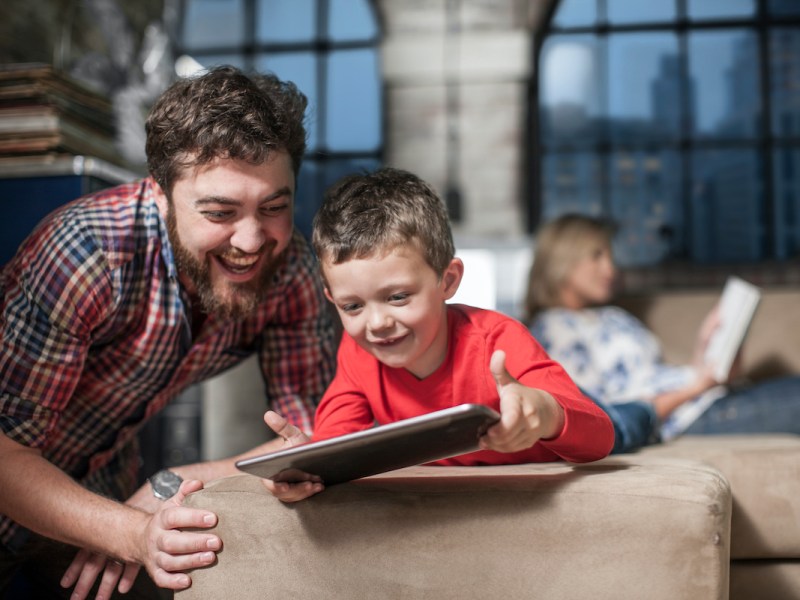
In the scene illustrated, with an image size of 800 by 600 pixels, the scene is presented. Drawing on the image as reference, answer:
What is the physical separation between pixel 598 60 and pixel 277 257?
3.90 m

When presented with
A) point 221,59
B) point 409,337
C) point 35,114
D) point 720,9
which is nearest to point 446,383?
point 409,337

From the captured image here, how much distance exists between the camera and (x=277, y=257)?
4.75 feet

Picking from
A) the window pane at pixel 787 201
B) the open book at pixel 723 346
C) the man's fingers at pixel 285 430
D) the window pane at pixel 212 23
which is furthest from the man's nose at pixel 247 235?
the window pane at pixel 212 23

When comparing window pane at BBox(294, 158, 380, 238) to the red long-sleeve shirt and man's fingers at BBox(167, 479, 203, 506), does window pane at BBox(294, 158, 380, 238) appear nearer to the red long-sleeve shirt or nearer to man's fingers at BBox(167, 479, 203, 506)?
the red long-sleeve shirt

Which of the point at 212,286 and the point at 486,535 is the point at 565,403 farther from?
the point at 212,286

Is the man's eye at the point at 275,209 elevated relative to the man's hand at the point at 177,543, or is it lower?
elevated

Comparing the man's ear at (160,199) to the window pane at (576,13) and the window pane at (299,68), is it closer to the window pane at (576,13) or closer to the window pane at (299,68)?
the window pane at (299,68)

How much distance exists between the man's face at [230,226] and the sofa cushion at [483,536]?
0.42 meters

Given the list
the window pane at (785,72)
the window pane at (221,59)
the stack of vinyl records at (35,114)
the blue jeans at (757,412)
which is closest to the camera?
the stack of vinyl records at (35,114)

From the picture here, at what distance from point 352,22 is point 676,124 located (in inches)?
73.6

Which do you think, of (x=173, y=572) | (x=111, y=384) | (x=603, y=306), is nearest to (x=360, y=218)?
(x=173, y=572)

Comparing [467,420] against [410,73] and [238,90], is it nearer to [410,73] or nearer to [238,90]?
[238,90]

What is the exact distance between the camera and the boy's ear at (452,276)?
1.25 meters

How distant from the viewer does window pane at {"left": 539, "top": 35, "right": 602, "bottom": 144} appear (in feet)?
16.1
